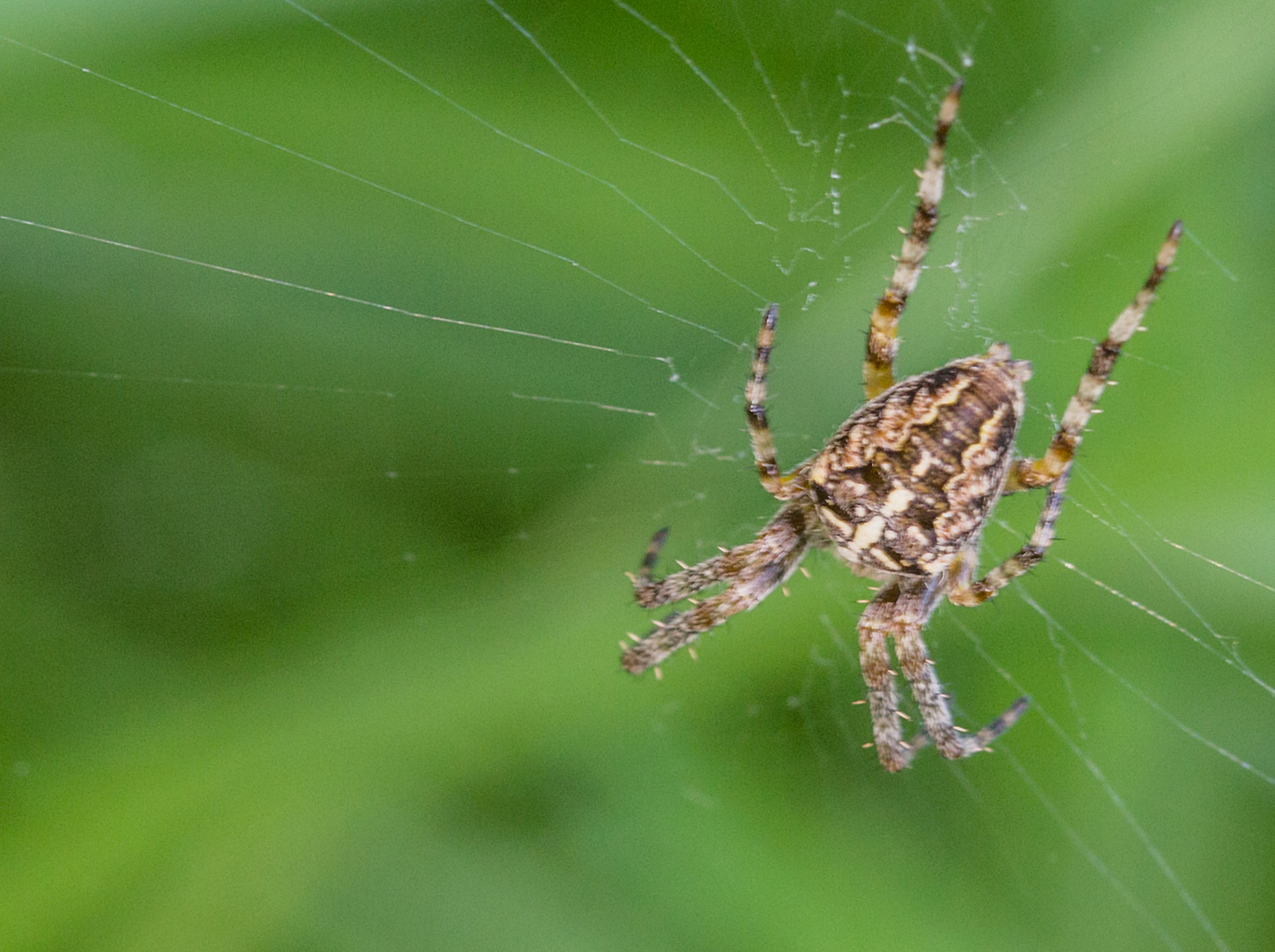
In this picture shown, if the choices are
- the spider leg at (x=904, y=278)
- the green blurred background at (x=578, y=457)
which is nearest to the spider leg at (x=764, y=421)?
the spider leg at (x=904, y=278)

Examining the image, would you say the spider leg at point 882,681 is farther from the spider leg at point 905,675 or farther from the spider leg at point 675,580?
the spider leg at point 675,580

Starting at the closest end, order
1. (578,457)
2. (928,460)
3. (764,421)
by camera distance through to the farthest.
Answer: (928,460)
(764,421)
(578,457)

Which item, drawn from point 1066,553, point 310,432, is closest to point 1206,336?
point 1066,553

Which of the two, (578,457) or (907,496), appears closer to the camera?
(907,496)

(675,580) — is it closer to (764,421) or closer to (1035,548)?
(764,421)

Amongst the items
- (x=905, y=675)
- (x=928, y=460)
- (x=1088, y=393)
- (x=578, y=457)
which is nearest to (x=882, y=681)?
(x=905, y=675)

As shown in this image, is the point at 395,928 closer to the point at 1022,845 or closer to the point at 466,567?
the point at 466,567

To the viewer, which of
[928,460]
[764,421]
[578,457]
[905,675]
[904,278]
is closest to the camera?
[928,460]
